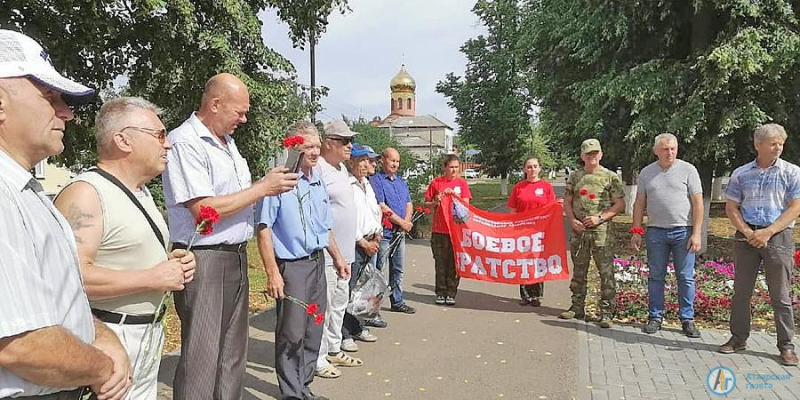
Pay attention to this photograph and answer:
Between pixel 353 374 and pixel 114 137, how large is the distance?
3503 mm

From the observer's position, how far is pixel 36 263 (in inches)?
61.8

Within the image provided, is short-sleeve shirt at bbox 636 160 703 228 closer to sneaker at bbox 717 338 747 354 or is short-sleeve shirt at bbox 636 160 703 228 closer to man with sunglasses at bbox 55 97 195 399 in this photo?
sneaker at bbox 717 338 747 354

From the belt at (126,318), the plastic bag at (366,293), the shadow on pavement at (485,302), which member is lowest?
the shadow on pavement at (485,302)

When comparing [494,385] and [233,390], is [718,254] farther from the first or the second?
[233,390]

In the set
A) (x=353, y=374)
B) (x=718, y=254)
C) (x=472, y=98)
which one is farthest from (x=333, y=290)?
(x=472, y=98)

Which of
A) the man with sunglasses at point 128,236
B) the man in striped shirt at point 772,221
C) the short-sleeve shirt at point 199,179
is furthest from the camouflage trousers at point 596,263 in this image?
the man with sunglasses at point 128,236

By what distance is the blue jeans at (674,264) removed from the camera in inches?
259

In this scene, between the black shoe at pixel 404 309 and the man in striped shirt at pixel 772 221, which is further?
the black shoe at pixel 404 309

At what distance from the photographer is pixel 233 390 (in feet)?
12.3

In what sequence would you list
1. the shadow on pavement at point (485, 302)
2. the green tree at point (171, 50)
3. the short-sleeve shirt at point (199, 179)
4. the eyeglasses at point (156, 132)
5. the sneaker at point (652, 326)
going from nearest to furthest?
the eyeglasses at point (156, 132), the short-sleeve shirt at point (199, 179), the sneaker at point (652, 326), the shadow on pavement at point (485, 302), the green tree at point (171, 50)

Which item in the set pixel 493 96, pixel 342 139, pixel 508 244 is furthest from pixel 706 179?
pixel 493 96

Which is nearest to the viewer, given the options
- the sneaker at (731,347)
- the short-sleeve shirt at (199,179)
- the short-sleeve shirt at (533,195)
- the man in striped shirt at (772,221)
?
the short-sleeve shirt at (199,179)

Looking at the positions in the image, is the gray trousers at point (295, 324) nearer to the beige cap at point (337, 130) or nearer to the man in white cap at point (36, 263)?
the beige cap at point (337, 130)

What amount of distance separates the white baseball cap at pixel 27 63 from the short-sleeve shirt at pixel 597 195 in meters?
6.14
